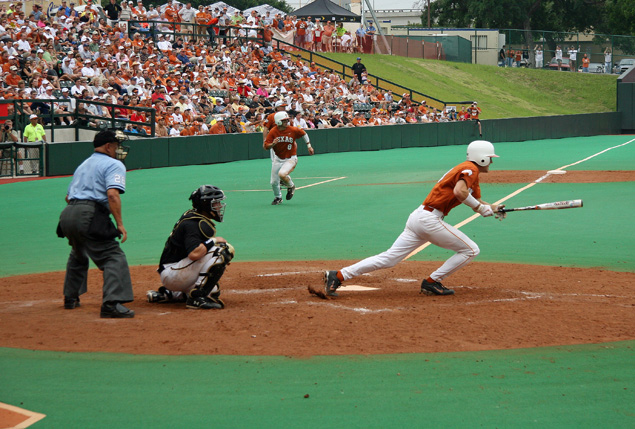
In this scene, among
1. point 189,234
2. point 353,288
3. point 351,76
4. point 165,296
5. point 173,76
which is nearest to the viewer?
point 189,234

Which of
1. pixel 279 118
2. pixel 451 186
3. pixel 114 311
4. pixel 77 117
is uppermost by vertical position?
pixel 77 117

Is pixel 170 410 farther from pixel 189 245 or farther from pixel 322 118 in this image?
pixel 322 118

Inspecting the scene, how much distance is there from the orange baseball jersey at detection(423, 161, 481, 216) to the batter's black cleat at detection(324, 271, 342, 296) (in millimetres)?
1353

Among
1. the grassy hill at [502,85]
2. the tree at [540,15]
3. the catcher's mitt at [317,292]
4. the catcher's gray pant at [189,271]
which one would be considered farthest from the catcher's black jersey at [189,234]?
the tree at [540,15]

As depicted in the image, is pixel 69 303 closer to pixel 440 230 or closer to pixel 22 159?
pixel 440 230

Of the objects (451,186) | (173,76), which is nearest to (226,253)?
(451,186)

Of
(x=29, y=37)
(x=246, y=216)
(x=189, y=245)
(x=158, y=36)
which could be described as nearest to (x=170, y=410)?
(x=189, y=245)

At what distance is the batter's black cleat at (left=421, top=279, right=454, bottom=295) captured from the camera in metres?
9.18

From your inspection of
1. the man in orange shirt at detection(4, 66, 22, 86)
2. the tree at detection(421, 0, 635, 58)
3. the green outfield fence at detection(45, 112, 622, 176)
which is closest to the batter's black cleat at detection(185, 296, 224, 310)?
the green outfield fence at detection(45, 112, 622, 176)

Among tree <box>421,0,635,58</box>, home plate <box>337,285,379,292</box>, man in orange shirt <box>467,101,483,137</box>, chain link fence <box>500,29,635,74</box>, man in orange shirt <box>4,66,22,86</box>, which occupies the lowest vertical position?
home plate <box>337,285,379,292</box>

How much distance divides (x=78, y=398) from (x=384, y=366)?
2.41 meters

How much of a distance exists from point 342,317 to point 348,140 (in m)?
28.8

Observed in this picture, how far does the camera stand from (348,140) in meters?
36.6

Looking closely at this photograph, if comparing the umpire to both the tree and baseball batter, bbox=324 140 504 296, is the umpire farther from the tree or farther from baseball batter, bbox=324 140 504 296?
the tree
